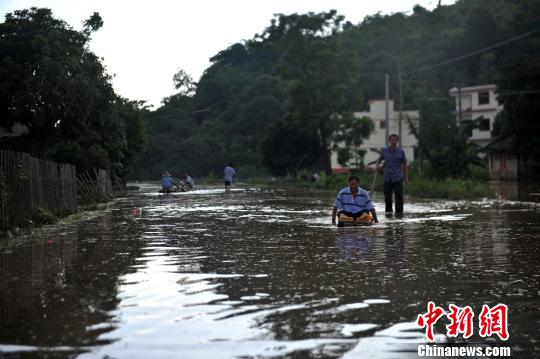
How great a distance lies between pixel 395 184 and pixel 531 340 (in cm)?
1432

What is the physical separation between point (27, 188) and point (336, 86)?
4828 centimetres

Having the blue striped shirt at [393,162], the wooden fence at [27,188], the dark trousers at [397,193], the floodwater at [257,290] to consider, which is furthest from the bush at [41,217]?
the dark trousers at [397,193]

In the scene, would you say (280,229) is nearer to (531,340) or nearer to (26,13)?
(531,340)

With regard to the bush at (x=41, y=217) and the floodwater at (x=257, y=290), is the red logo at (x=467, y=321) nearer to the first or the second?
the floodwater at (x=257, y=290)

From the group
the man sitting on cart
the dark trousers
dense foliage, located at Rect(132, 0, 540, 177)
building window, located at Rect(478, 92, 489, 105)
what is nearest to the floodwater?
the man sitting on cart

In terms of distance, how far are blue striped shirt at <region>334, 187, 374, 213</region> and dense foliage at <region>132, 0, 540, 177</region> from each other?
22.1 m

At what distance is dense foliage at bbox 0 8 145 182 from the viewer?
31984 millimetres

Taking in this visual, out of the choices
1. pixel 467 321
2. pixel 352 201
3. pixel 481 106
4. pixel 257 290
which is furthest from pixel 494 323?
pixel 481 106

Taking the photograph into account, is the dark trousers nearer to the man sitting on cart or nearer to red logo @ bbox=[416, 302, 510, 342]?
the man sitting on cart

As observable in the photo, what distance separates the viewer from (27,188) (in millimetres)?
15578

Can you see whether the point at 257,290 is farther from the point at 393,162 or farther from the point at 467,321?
the point at 393,162

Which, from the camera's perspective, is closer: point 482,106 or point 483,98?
point 482,106

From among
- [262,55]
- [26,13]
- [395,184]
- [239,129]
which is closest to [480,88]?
[239,129]

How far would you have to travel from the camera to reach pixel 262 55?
12162 centimetres
